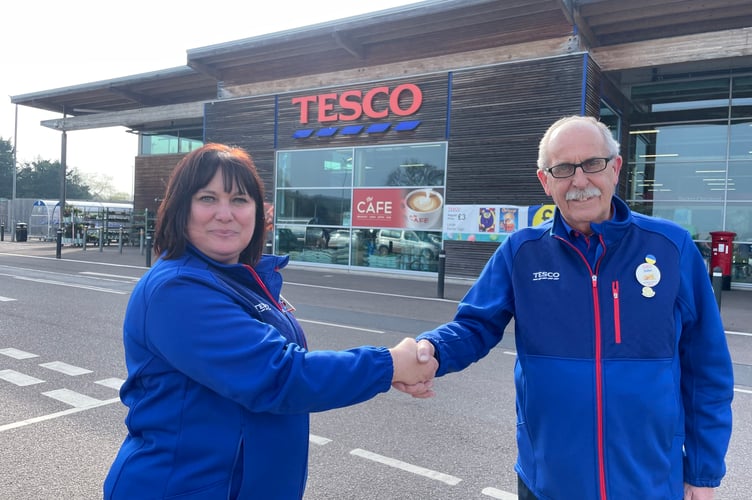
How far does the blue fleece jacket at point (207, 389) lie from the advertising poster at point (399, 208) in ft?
47.6

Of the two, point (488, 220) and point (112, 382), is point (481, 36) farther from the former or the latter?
point (112, 382)

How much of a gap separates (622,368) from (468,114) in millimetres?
14174

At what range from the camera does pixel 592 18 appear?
1422 cm

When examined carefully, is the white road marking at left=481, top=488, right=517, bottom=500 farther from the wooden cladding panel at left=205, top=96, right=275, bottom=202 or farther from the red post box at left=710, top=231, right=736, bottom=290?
the wooden cladding panel at left=205, top=96, right=275, bottom=202

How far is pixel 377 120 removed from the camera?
16.9 metres

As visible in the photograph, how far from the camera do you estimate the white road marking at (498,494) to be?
3308 mm

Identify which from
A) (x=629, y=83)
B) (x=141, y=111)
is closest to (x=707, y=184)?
(x=629, y=83)

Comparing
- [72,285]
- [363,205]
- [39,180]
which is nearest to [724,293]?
[363,205]

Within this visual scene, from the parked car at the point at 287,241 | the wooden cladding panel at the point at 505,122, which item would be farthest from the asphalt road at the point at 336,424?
the parked car at the point at 287,241

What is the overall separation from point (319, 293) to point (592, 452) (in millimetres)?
11079

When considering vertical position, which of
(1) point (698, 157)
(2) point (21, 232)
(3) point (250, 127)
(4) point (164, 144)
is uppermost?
(4) point (164, 144)

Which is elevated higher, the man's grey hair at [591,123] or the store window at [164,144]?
the store window at [164,144]

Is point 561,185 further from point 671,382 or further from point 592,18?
point 592,18

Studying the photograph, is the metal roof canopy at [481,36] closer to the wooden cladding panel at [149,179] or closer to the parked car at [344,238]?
the parked car at [344,238]
